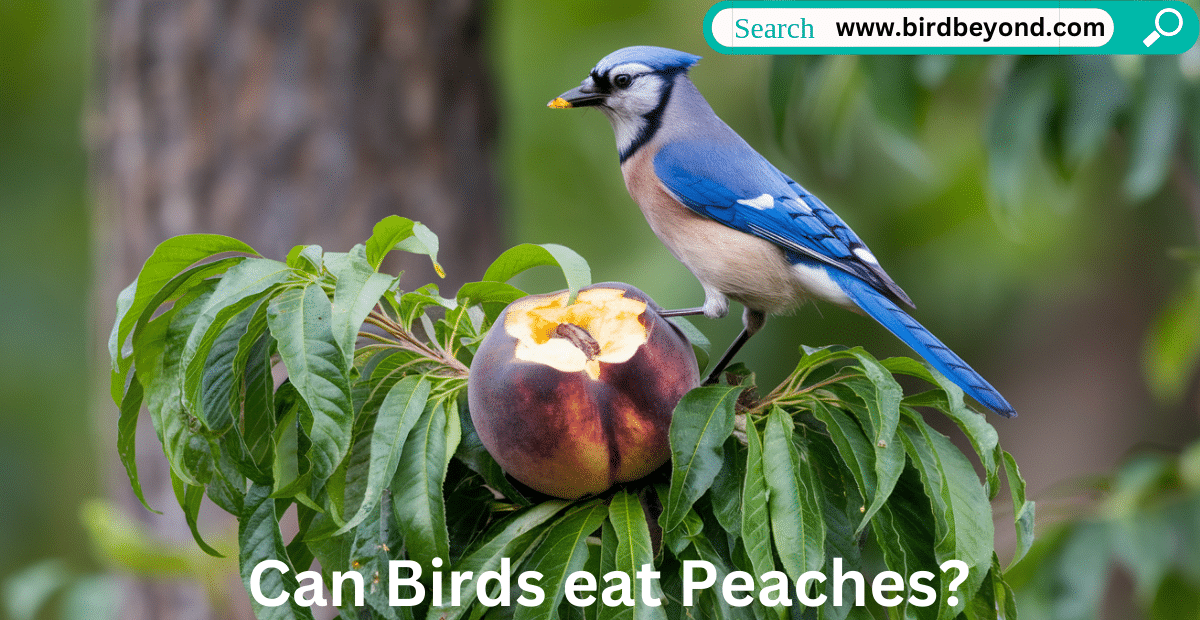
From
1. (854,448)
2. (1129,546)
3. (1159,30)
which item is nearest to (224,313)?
(854,448)

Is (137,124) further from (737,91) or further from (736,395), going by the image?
(737,91)

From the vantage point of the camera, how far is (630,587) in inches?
38.3

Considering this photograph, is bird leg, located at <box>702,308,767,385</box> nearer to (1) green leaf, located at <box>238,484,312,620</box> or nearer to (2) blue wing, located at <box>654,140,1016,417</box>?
(2) blue wing, located at <box>654,140,1016,417</box>

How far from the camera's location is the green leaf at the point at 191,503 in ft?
3.59

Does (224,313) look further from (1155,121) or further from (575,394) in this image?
(1155,121)

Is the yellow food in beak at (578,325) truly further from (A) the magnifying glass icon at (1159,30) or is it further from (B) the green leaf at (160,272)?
(A) the magnifying glass icon at (1159,30)

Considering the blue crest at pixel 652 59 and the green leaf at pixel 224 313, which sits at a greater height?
the blue crest at pixel 652 59

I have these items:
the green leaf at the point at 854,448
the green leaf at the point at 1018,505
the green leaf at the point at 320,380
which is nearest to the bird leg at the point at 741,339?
the green leaf at the point at 854,448

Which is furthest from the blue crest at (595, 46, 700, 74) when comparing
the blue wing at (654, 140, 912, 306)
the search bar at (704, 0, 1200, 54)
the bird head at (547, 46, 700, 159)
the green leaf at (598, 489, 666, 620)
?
the green leaf at (598, 489, 666, 620)

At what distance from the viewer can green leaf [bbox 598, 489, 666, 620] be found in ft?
3.17

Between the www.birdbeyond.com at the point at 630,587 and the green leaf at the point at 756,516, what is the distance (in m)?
0.01

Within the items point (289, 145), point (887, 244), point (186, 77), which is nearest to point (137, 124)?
point (186, 77)

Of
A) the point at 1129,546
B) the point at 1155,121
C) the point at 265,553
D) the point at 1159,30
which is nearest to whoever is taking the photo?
the point at 265,553

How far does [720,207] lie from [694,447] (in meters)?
0.52
